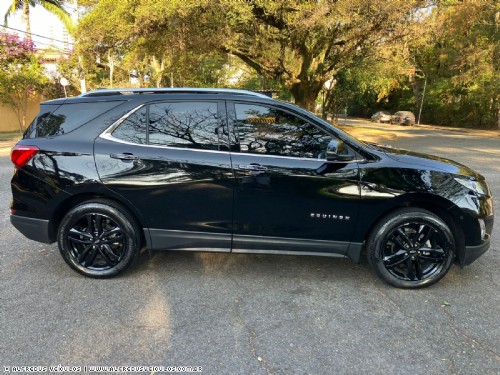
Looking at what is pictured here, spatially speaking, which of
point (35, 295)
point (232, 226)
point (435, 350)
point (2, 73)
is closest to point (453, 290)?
point (435, 350)

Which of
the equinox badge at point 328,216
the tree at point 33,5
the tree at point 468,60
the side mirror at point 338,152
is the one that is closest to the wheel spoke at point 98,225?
the equinox badge at point 328,216

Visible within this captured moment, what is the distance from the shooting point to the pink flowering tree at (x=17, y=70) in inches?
711

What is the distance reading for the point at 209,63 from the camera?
112 feet

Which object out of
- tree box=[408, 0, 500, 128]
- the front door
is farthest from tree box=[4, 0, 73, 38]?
the front door

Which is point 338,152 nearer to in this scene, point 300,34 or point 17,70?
point 300,34

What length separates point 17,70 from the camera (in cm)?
1850

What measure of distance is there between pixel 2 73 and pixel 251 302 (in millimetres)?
19453

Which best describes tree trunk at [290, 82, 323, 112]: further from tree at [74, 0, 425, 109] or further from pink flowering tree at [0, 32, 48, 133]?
pink flowering tree at [0, 32, 48, 133]

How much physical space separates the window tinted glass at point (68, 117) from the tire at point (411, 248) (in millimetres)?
2743

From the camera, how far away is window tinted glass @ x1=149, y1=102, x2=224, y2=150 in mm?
3387

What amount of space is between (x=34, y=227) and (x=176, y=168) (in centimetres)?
151

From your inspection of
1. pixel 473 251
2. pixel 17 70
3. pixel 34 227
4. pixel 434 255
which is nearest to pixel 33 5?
pixel 17 70

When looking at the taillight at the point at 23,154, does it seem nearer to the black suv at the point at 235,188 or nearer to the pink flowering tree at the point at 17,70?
the black suv at the point at 235,188

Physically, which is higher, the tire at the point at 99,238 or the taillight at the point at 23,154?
the taillight at the point at 23,154
